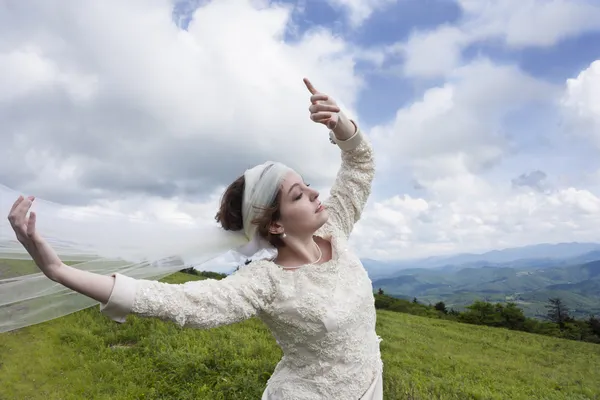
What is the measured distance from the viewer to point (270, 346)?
290 inches

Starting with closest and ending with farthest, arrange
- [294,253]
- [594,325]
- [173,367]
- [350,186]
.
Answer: [294,253], [350,186], [173,367], [594,325]

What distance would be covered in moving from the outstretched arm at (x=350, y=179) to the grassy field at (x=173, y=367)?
3.44 metres

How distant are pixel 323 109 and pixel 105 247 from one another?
71.5 inches

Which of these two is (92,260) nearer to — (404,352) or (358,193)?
(358,193)

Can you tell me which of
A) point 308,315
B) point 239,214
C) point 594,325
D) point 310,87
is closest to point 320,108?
point 310,87

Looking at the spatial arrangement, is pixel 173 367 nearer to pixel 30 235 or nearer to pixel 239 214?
pixel 239 214

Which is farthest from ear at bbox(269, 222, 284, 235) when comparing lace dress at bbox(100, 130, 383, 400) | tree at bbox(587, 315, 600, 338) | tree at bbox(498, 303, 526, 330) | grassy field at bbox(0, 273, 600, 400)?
tree at bbox(587, 315, 600, 338)

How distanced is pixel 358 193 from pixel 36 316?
2.41 meters

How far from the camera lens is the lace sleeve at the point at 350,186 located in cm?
329

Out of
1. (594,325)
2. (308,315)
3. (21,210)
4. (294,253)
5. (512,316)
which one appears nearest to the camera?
(21,210)

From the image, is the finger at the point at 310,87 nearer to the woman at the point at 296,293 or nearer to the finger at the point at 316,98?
the woman at the point at 296,293

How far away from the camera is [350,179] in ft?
10.9

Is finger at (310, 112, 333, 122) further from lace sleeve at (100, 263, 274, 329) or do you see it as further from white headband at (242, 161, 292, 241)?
lace sleeve at (100, 263, 274, 329)

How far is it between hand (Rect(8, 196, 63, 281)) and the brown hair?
3.98ft
